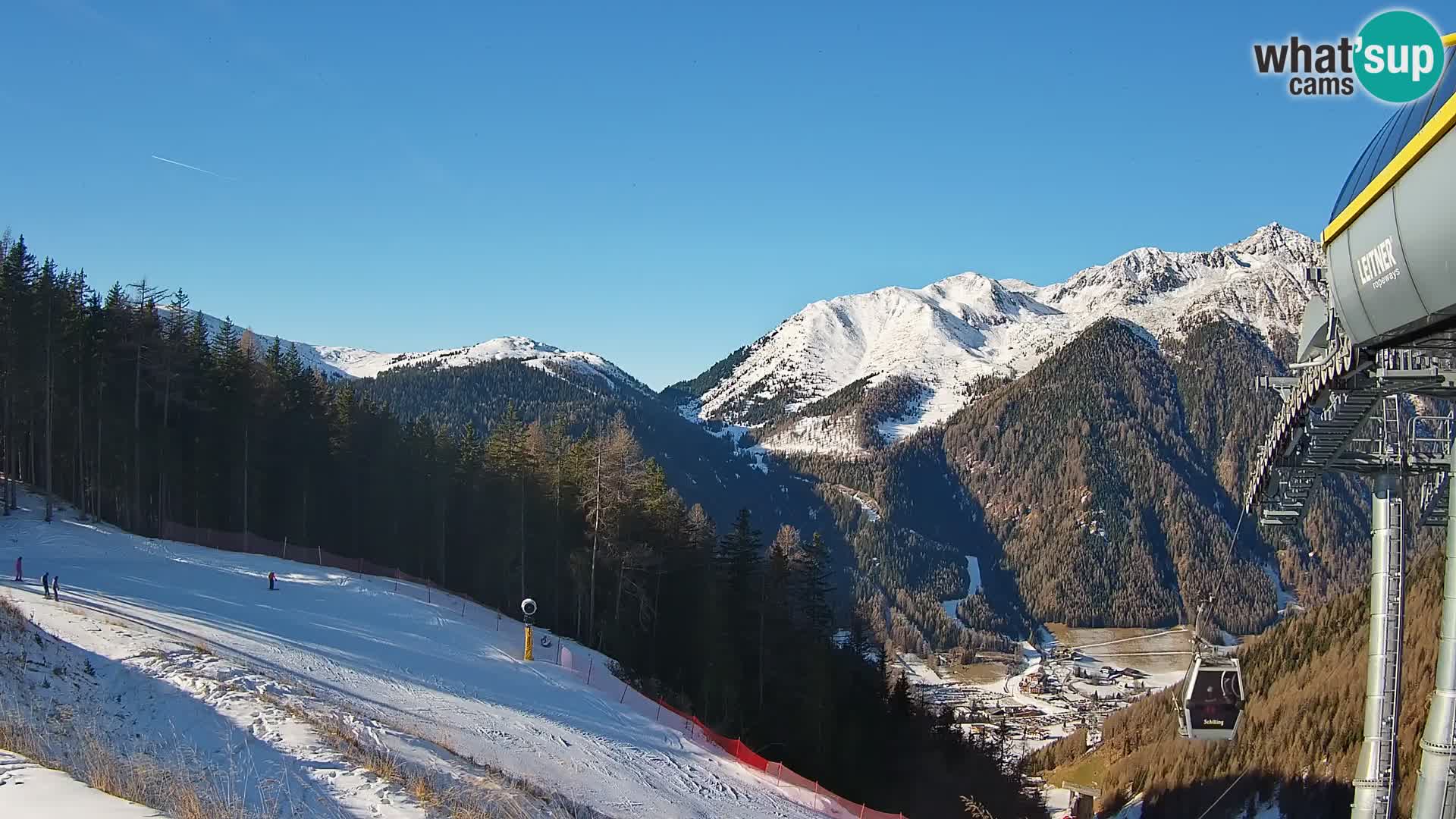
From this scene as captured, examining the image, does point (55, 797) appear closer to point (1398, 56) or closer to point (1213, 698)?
point (1398, 56)

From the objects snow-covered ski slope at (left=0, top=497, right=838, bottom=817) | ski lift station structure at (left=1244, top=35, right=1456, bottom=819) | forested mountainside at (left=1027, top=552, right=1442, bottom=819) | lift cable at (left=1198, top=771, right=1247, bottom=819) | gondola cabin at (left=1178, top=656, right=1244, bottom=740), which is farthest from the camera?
lift cable at (left=1198, top=771, right=1247, bottom=819)

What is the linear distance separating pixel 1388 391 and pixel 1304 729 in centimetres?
2403

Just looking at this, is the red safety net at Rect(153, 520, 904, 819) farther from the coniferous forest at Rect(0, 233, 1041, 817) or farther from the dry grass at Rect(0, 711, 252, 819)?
the dry grass at Rect(0, 711, 252, 819)

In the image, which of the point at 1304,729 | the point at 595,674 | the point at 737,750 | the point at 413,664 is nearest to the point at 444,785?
the point at 413,664

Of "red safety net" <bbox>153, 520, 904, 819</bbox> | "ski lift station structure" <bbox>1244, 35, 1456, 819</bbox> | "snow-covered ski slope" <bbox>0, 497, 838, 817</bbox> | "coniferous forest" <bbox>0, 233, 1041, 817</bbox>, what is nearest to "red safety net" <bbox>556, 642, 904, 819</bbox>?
"red safety net" <bbox>153, 520, 904, 819</bbox>

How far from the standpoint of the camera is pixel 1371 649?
589 inches

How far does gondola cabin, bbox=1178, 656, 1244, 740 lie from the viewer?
14.7 m

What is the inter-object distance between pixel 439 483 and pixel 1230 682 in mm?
41997

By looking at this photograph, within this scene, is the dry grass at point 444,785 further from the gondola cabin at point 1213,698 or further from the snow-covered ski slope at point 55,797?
the gondola cabin at point 1213,698

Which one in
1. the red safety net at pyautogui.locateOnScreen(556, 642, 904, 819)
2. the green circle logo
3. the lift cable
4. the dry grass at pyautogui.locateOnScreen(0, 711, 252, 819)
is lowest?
the lift cable

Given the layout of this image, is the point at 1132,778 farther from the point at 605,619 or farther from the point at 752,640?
the point at 605,619

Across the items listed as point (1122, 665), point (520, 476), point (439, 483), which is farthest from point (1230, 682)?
point (1122, 665)

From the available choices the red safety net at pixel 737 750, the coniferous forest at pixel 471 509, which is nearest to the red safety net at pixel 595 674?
the red safety net at pixel 737 750

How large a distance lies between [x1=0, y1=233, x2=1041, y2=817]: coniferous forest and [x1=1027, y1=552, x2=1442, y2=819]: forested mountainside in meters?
7.59
